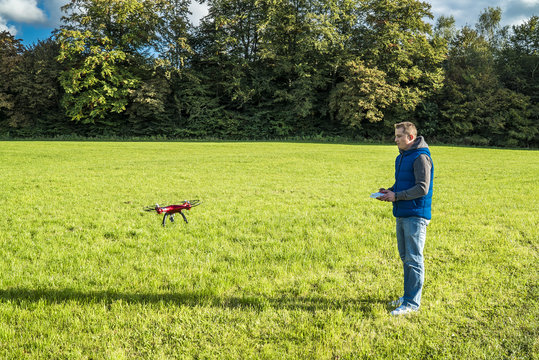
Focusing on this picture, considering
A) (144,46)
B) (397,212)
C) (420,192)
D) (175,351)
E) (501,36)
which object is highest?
(501,36)

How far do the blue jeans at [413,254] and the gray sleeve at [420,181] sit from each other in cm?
28

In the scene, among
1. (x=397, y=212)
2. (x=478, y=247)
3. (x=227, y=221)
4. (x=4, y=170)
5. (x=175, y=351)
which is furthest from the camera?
(x=4, y=170)

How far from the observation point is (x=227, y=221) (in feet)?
21.1

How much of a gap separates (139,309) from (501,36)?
62274 mm

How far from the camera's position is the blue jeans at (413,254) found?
3377 mm

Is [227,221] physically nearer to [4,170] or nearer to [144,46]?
[4,170]

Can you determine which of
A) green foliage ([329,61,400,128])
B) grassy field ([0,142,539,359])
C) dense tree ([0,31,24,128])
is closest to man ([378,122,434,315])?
grassy field ([0,142,539,359])

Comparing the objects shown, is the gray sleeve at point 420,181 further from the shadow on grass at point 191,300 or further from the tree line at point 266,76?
the tree line at point 266,76

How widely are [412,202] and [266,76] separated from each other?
37911mm

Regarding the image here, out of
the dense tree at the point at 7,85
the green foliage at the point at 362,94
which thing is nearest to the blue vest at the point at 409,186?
the green foliage at the point at 362,94

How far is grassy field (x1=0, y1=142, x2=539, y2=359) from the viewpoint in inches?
116

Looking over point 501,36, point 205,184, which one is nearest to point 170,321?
point 205,184

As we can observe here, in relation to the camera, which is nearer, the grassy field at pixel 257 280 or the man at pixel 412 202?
the grassy field at pixel 257 280

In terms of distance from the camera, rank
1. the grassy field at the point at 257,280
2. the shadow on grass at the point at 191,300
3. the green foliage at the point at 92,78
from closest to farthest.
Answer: the grassy field at the point at 257,280 → the shadow on grass at the point at 191,300 → the green foliage at the point at 92,78
